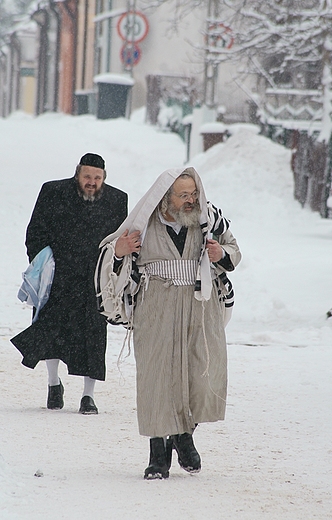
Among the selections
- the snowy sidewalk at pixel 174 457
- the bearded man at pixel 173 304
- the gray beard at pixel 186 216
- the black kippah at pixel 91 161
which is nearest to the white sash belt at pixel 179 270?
the bearded man at pixel 173 304

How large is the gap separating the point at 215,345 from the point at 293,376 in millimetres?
3386

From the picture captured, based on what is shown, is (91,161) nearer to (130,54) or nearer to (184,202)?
(184,202)

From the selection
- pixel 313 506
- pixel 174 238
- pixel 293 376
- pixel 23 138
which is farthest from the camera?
pixel 23 138

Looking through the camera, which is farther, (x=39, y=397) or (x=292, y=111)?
(x=292, y=111)

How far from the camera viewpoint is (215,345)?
5148 mm

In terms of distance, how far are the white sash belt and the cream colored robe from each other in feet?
0.08

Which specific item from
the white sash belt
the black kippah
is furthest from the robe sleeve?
the white sash belt

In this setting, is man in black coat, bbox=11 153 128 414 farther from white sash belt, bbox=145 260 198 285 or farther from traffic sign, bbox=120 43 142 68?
traffic sign, bbox=120 43 142 68

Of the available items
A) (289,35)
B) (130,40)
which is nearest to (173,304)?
(289,35)

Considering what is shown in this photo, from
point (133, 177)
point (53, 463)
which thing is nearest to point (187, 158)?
point (133, 177)

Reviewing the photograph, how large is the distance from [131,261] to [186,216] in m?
0.35

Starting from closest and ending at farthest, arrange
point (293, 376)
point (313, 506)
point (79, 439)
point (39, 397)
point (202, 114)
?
point (313, 506) → point (79, 439) → point (39, 397) → point (293, 376) → point (202, 114)

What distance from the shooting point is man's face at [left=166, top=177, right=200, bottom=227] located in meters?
5.06

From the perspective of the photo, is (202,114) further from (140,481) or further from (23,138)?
(140,481)
